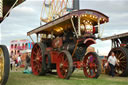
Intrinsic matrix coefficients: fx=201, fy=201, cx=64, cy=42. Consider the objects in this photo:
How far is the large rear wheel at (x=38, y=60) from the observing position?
9.14 m

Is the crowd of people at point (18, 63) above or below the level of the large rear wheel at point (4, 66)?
below

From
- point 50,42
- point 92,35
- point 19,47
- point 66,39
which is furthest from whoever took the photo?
point 19,47

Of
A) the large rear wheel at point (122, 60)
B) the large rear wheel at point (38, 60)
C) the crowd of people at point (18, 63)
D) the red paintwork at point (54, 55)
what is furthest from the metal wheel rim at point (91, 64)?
the crowd of people at point (18, 63)

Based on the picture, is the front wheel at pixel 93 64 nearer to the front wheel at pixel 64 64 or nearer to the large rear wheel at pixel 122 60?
the front wheel at pixel 64 64

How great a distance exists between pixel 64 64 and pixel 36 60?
8.03 feet

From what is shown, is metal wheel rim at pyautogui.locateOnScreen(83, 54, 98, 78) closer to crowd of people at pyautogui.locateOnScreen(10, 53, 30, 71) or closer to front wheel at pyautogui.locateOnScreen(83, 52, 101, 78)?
front wheel at pyautogui.locateOnScreen(83, 52, 101, 78)

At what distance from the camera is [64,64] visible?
7719mm

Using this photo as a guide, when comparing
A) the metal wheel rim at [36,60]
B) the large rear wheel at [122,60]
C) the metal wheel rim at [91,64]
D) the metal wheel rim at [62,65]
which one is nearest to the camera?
the metal wheel rim at [62,65]

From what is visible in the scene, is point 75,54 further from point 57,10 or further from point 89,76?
point 57,10

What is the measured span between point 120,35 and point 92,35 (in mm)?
2740

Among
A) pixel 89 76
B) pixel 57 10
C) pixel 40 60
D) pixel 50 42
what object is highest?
pixel 57 10

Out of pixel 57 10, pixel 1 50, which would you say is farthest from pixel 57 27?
pixel 57 10

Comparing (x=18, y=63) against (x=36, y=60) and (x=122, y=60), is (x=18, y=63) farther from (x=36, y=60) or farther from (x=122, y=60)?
(x=122, y=60)

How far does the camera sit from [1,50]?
480 centimetres
